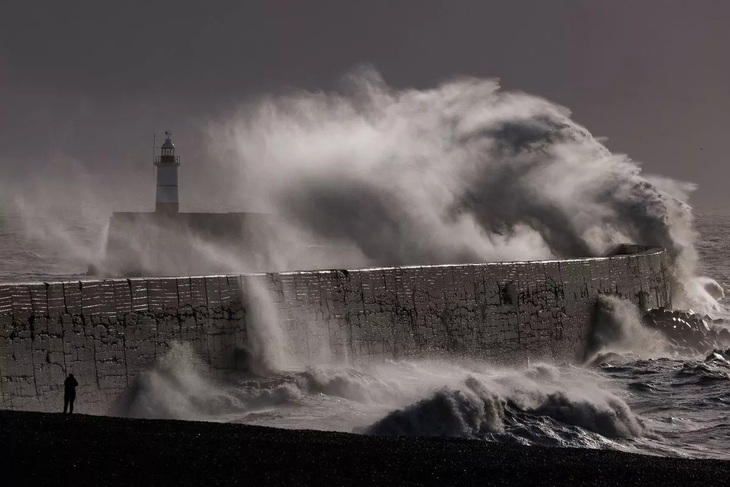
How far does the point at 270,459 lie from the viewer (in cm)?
699

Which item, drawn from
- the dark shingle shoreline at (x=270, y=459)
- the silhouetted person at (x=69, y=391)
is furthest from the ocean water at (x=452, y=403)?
the dark shingle shoreline at (x=270, y=459)

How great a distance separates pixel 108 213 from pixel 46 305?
160 ft

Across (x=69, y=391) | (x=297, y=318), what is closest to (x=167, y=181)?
(x=297, y=318)

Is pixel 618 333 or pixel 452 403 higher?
pixel 618 333

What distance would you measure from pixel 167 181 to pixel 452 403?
77.5 ft

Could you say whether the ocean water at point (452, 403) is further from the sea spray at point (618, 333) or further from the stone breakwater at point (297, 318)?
the sea spray at point (618, 333)

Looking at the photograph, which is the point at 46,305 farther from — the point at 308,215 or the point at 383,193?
the point at 308,215

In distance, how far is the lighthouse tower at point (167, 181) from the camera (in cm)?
3278

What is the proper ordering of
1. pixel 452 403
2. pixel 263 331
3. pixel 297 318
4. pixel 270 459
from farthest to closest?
pixel 297 318
pixel 263 331
pixel 452 403
pixel 270 459

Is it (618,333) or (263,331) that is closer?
(263,331)

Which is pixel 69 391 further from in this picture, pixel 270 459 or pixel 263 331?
pixel 263 331

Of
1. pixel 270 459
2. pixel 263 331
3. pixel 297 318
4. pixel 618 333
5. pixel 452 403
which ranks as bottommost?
pixel 270 459

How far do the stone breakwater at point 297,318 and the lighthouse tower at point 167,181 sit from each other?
650 inches

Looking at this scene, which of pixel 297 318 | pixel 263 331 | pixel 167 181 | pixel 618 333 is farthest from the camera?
pixel 167 181
